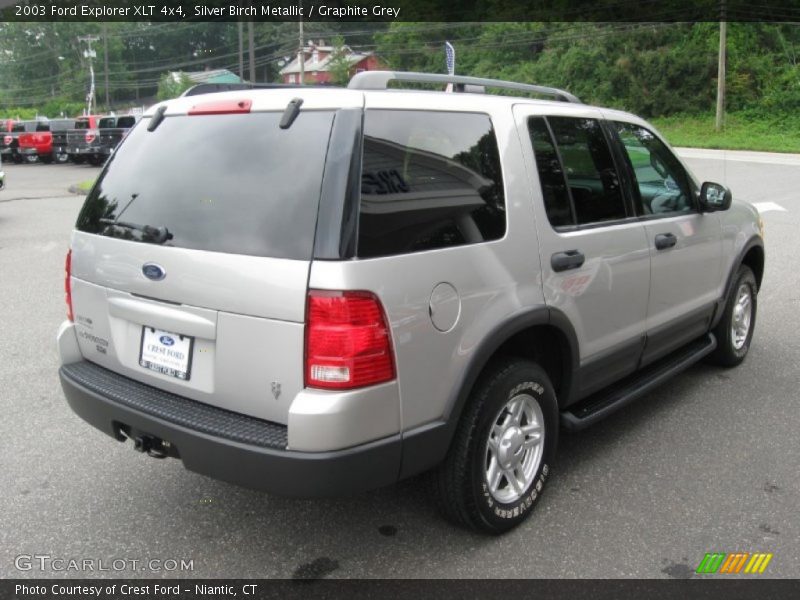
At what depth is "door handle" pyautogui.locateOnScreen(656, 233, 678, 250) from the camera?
156 inches

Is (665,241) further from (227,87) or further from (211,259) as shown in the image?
(211,259)

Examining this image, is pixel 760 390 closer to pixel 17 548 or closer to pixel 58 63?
pixel 17 548

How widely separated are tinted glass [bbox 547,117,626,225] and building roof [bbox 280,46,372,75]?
6651 cm

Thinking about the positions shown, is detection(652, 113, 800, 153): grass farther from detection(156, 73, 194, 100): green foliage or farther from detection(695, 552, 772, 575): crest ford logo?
detection(156, 73, 194, 100): green foliage

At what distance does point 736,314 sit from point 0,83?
434 ft

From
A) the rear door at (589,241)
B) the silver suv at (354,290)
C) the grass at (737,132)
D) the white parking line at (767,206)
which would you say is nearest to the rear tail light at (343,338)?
the silver suv at (354,290)

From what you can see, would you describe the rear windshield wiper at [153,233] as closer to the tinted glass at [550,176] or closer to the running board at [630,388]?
the tinted glass at [550,176]

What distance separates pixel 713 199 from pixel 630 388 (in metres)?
1.37

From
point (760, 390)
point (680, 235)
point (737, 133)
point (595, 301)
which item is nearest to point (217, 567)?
point (595, 301)

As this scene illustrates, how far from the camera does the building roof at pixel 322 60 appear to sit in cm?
7082

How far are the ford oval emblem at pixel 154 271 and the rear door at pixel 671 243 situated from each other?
248 centimetres

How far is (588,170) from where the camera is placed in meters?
3.67

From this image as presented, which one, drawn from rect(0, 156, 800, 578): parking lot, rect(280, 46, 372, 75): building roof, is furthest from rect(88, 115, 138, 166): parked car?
rect(280, 46, 372, 75): building roof

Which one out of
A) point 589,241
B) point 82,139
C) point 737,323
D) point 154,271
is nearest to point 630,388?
point 589,241
